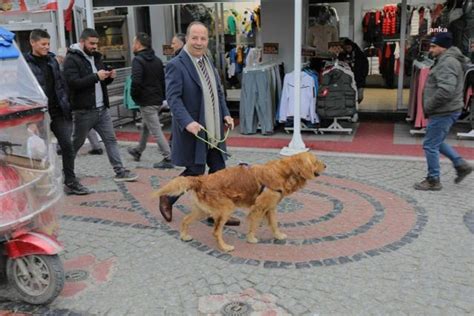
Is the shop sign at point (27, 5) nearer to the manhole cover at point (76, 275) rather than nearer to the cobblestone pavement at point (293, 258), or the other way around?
the cobblestone pavement at point (293, 258)

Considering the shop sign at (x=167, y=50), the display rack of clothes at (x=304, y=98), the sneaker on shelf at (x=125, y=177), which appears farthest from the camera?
the shop sign at (x=167, y=50)

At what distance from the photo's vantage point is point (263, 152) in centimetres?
773

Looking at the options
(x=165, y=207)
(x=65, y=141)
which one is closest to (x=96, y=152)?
(x=65, y=141)

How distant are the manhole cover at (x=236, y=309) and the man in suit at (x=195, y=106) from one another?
1.48m

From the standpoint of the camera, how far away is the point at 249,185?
4141 mm

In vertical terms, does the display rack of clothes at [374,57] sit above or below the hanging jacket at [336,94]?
above

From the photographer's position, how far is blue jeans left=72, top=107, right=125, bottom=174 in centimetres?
597

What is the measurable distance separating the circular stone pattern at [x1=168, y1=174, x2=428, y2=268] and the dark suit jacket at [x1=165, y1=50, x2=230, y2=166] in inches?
30.1

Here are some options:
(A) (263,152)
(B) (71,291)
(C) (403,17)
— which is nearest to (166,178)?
(A) (263,152)

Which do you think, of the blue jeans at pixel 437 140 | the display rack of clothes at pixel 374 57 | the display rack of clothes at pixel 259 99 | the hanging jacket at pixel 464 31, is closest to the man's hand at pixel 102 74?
the display rack of clothes at pixel 259 99

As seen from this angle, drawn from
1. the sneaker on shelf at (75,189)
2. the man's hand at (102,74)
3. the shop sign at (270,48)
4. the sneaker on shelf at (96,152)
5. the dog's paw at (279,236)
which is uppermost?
the shop sign at (270,48)

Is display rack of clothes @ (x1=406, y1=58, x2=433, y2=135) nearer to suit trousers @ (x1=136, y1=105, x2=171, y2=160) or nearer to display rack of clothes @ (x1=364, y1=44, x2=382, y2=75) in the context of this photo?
display rack of clothes @ (x1=364, y1=44, x2=382, y2=75)

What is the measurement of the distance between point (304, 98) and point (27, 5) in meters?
5.31

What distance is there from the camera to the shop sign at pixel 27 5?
8367mm
